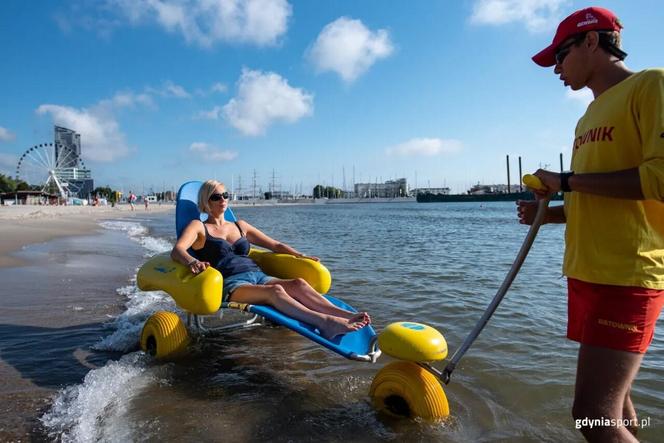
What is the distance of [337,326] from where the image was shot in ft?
12.3

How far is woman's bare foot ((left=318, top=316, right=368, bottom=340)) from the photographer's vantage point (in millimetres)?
3714

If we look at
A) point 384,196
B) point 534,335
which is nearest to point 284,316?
point 534,335

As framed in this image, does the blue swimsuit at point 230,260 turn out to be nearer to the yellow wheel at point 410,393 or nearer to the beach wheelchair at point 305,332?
the beach wheelchair at point 305,332

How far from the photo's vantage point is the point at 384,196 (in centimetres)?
15362

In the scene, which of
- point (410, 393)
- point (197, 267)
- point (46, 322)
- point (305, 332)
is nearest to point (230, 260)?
point (197, 267)

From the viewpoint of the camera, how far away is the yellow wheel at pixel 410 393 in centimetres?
→ 286

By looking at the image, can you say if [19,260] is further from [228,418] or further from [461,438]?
[461,438]

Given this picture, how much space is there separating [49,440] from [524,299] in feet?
18.9

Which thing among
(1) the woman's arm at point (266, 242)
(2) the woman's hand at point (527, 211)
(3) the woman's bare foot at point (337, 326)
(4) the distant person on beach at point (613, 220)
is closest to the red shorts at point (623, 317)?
(4) the distant person on beach at point (613, 220)

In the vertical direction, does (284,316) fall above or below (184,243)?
below

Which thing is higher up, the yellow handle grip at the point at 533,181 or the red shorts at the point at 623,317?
the yellow handle grip at the point at 533,181

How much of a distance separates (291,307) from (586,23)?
3.00m

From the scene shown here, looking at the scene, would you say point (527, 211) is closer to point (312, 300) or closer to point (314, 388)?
point (314, 388)

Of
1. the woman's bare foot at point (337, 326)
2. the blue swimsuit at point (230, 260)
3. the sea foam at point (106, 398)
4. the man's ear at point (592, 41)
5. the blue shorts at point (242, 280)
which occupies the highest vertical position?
the man's ear at point (592, 41)
